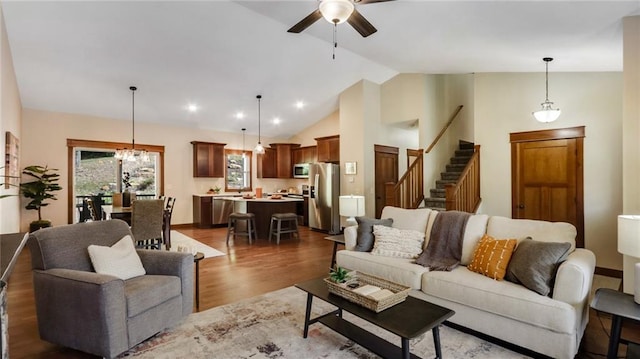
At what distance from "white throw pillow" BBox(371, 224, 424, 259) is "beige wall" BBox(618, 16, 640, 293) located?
1.86m

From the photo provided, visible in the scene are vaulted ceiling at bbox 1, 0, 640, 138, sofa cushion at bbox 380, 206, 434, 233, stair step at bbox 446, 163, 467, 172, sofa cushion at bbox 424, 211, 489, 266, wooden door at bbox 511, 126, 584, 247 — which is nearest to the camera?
sofa cushion at bbox 424, 211, 489, 266

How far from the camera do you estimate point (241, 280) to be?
3.94 metres

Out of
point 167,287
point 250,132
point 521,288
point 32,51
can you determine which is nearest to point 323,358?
point 167,287

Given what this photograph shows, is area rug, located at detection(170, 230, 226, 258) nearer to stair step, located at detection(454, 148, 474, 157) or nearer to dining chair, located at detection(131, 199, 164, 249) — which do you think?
dining chair, located at detection(131, 199, 164, 249)

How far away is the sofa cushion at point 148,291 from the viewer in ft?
7.47

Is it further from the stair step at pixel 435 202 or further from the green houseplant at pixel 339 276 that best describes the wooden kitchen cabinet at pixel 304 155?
the green houseplant at pixel 339 276

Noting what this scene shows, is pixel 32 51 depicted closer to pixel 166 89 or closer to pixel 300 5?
pixel 166 89

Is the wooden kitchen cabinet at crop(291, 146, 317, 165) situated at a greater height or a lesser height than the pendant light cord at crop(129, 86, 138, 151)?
lesser

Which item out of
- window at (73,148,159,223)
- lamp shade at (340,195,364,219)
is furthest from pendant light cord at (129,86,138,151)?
lamp shade at (340,195,364,219)

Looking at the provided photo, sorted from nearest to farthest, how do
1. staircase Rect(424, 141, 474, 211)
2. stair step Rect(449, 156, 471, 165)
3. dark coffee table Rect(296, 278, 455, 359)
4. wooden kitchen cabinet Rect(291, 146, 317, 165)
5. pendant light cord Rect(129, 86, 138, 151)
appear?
dark coffee table Rect(296, 278, 455, 359)
staircase Rect(424, 141, 474, 211)
pendant light cord Rect(129, 86, 138, 151)
stair step Rect(449, 156, 471, 165)
wooden kitchen cabinet Rect(291, 146, 317, 165)

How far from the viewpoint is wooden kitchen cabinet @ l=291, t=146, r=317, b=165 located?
29.6 feet

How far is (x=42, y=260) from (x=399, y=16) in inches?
157

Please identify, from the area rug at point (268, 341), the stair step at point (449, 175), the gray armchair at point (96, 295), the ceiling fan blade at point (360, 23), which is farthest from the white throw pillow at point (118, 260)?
the stair step at point (449, 175)

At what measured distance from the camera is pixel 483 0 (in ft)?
9.20
